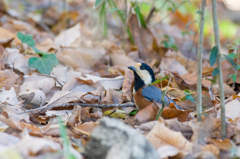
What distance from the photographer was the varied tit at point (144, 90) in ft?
9.22

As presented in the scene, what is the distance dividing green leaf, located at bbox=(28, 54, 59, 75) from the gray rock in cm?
179

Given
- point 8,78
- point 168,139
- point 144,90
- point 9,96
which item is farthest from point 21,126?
point 144,90

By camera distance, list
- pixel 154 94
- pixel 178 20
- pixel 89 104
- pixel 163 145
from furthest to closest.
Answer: pixel 178 20, pixel 154 94, pixel 89 104, pixel 163 145

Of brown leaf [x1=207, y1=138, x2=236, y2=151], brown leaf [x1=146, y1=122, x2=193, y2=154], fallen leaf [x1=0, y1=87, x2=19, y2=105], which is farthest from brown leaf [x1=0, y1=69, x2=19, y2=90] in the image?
brown leaf [x1=207, y1=138, x2=236, y2=151]

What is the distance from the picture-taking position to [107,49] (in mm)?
4492

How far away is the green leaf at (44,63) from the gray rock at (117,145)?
179cm

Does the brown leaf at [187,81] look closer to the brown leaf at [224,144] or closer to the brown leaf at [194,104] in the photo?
the brown leaf at [194,104]

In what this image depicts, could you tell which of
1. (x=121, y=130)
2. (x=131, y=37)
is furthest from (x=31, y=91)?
(x=131, y=37)

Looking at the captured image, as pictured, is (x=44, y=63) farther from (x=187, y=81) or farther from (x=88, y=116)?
(x=187, y=81)

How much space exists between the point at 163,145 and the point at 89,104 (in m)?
0.99

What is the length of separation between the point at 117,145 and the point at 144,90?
1465mm

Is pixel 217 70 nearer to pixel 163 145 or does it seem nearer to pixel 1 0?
pixel 163 145

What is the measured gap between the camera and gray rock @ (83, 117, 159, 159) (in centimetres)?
157

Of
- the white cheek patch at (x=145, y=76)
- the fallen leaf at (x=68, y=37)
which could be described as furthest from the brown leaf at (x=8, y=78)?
the fallen leaf at (x=68, y=37)
